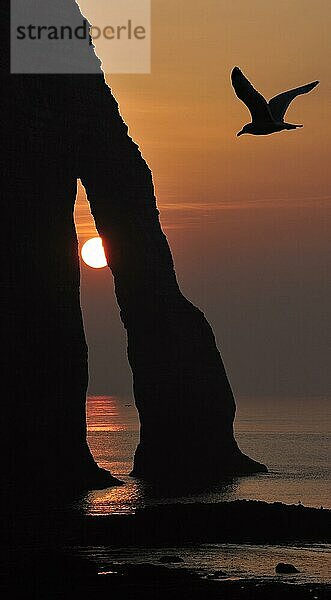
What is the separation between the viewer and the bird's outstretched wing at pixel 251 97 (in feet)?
80.7

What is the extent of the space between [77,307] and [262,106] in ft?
170

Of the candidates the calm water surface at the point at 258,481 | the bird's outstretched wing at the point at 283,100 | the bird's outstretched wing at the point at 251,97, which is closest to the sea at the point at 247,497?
the calm water surface at the point at 258,481

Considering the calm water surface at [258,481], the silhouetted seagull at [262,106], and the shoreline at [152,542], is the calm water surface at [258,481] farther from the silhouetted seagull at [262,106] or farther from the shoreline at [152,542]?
the silhouetted seagull at [262,106]

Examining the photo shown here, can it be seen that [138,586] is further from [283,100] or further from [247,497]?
[247,497]

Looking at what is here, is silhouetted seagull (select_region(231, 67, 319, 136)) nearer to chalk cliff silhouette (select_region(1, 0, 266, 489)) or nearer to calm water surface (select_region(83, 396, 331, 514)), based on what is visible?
calm water surface (select_region(83, 396, 331, 514))

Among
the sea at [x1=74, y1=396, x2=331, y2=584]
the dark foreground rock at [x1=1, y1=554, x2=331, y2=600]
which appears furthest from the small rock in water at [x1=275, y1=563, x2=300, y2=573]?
the dark foreground rock at [x1=1, y1=554, x2=331, y2=600]

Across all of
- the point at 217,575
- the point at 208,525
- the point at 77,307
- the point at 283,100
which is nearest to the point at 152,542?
the point at 208,525

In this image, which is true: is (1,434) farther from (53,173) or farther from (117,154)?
(117,154)

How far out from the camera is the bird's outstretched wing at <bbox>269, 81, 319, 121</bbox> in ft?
89.0

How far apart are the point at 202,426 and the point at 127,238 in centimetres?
1352

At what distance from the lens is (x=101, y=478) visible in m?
78.8

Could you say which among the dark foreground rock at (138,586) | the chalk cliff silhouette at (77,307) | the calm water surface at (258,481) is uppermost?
the chalk cliff silhouette at (77,307)

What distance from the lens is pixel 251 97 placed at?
2561 cm

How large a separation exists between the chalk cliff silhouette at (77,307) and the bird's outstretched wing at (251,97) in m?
48.5
